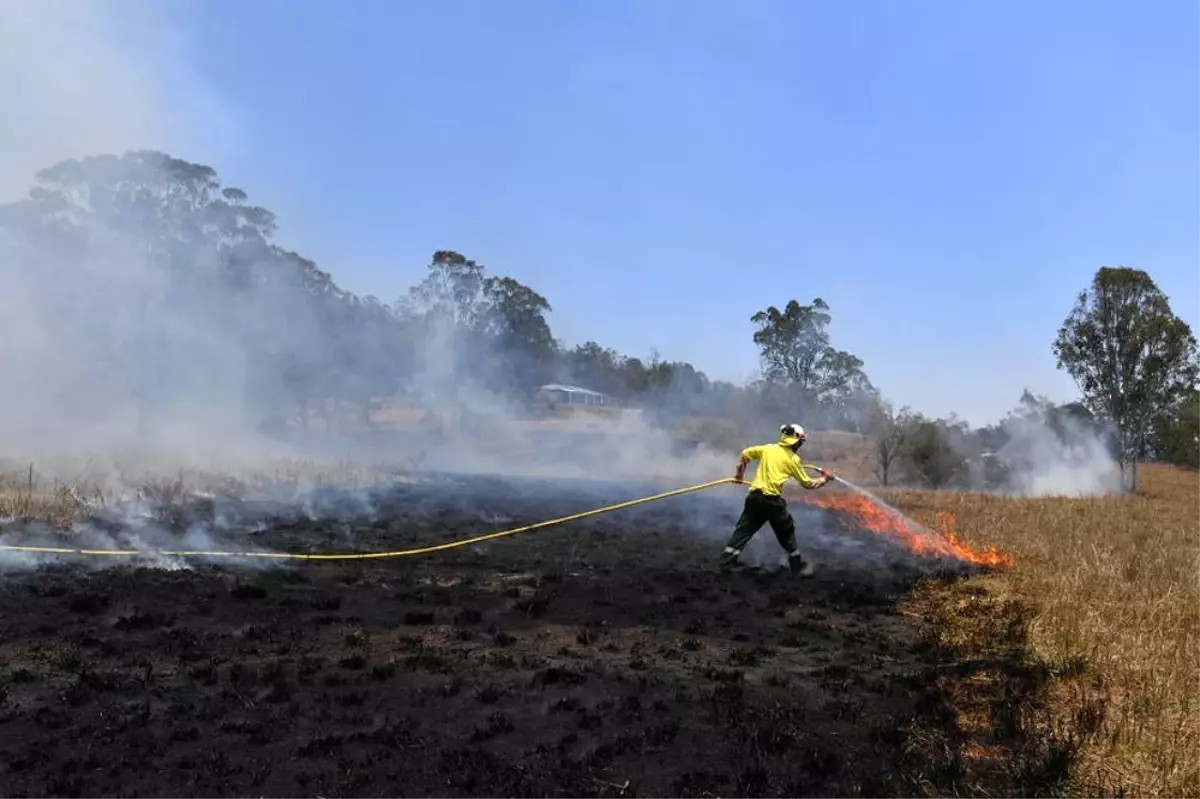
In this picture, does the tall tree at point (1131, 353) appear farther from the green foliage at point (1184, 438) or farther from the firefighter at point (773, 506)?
the firefighter at point (773, 506)

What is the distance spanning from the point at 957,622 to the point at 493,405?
35678mm

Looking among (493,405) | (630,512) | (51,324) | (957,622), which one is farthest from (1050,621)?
(493,405)

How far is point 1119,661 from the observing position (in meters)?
7.02

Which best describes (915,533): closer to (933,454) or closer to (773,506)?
(773,506)

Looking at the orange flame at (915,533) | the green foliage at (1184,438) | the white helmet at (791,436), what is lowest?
the orange flame at (915,533)

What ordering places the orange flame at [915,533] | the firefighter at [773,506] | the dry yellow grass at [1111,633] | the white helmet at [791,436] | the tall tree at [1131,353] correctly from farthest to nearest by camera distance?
the tall tree at [1131,353] < the orange flame at [915,533] < the white helmet at [791,436] < the firefighter at [773,506] < the dry yellow grass at [1111,633]

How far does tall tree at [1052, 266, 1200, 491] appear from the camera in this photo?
35.6 meters

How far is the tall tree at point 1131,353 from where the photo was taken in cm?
3556

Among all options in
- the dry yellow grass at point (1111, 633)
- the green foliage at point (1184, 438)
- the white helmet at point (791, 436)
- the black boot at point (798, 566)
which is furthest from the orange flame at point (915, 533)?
the green foliage at point (1184, 438)

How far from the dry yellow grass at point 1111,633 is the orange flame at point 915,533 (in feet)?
1.27

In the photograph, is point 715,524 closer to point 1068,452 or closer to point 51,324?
point 51,324

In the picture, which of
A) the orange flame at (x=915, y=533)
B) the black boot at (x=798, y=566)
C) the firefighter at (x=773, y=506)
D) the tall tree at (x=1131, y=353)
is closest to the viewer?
the black boot at (x=798, y=566)

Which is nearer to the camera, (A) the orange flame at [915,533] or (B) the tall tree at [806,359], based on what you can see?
(A) the orange flame at [915,533]

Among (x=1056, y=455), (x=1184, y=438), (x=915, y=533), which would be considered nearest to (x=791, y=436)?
(x=915, y=533)
